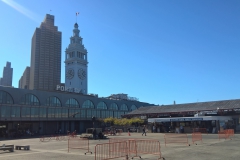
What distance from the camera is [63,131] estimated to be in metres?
63.9

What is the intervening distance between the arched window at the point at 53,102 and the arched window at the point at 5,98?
9552mm

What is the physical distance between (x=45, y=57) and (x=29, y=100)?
86.9 m

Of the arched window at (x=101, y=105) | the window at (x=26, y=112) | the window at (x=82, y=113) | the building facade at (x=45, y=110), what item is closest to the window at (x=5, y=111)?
the building facade at (x=45, y=110)

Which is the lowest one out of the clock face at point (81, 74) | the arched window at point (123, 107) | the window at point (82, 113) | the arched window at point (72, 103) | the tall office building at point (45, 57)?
the window at point (82, 113)

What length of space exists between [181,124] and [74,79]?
68.1 meters

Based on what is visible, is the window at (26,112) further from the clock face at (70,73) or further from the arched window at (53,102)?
the clock face at (70,73)

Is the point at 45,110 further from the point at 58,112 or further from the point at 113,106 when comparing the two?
the point at 113,106

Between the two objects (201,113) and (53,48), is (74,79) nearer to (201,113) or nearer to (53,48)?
(53,48)

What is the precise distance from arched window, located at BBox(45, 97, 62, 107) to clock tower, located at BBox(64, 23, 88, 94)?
40770 mm

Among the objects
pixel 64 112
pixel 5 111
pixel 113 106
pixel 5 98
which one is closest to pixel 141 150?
pixel 5 111

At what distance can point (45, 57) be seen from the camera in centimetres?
13838

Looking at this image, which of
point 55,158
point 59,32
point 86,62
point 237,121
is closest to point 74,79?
point 86,62

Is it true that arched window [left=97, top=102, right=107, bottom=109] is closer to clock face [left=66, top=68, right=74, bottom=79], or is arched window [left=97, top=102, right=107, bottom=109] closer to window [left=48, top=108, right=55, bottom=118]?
window [left=48, top=108, right=55, bottom=118]

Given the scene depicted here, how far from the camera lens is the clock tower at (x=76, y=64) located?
4166 inches
